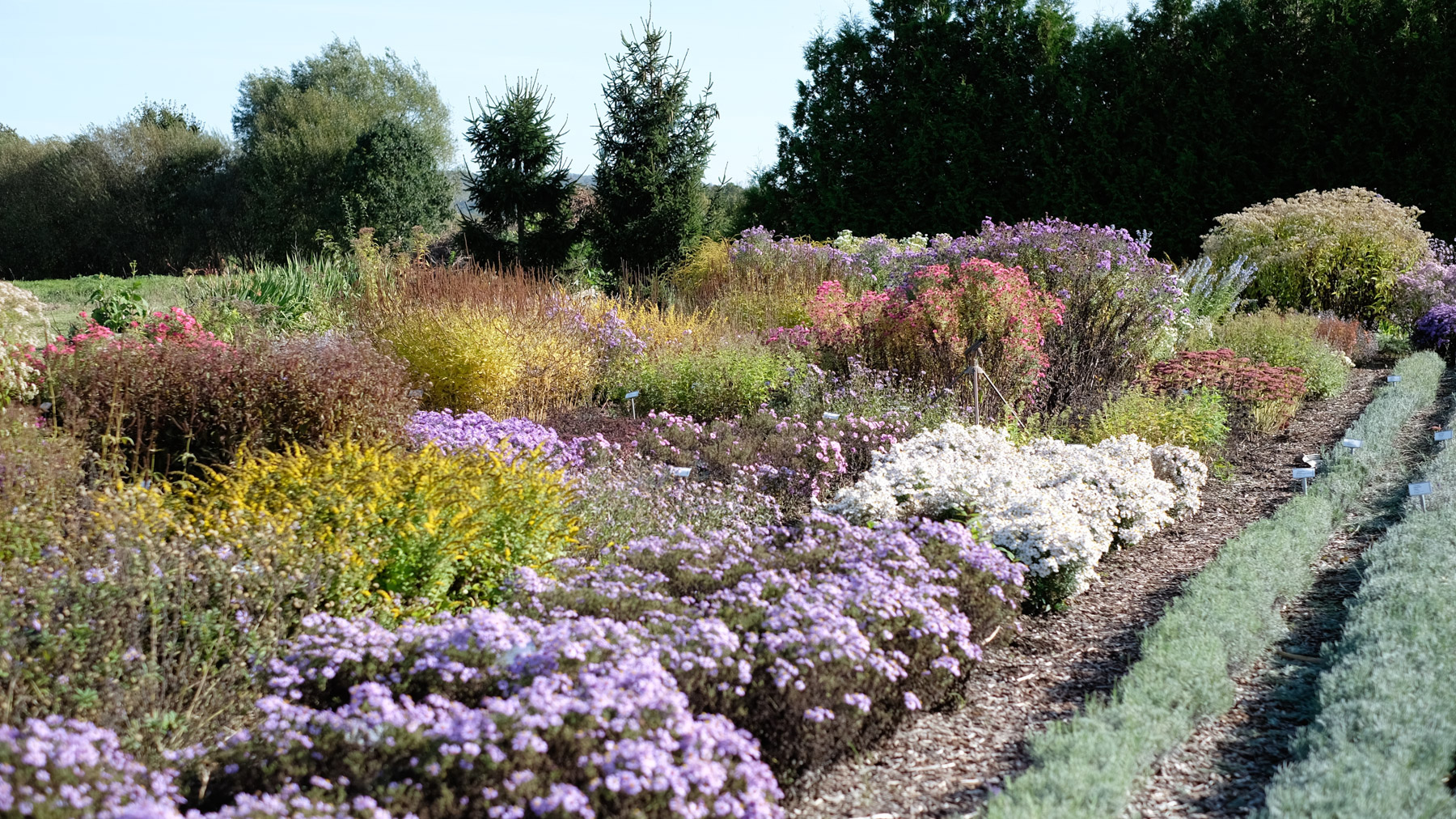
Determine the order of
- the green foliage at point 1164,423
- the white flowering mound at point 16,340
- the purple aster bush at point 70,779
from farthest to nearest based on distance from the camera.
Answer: the green foliage at point 1164,423 < the white flowering mound at point 16,340 < the purple aster bush at point 70,779

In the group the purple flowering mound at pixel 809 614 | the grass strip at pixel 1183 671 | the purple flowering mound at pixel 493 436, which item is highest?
the purple flowering mound at pixel 493 436

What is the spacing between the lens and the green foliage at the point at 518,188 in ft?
49.6

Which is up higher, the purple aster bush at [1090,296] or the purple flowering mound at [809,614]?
the purple aster bush at [1090,296]

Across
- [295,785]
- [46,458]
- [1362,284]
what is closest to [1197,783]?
[295,785]

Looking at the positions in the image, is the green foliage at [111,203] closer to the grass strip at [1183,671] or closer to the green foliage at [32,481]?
the green foliage at [32,481]

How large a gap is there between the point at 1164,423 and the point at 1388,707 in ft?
13.8

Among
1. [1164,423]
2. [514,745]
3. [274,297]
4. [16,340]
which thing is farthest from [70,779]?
[274,297]

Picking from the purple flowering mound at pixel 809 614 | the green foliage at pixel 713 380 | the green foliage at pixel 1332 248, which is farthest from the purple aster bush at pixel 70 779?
the green foliage at pixel 1332 248

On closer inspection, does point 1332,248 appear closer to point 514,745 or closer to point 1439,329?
point 1439,329

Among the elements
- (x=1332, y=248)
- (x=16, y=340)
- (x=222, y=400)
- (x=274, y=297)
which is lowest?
(x=222, y=400)

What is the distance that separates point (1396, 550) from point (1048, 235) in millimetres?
4954

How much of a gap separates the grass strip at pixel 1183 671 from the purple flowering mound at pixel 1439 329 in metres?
7.66

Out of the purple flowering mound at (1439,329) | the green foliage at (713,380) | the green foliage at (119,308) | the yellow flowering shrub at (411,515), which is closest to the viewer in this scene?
the yellow flowering shrub at (411,515)

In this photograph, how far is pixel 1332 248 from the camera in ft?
44.5
